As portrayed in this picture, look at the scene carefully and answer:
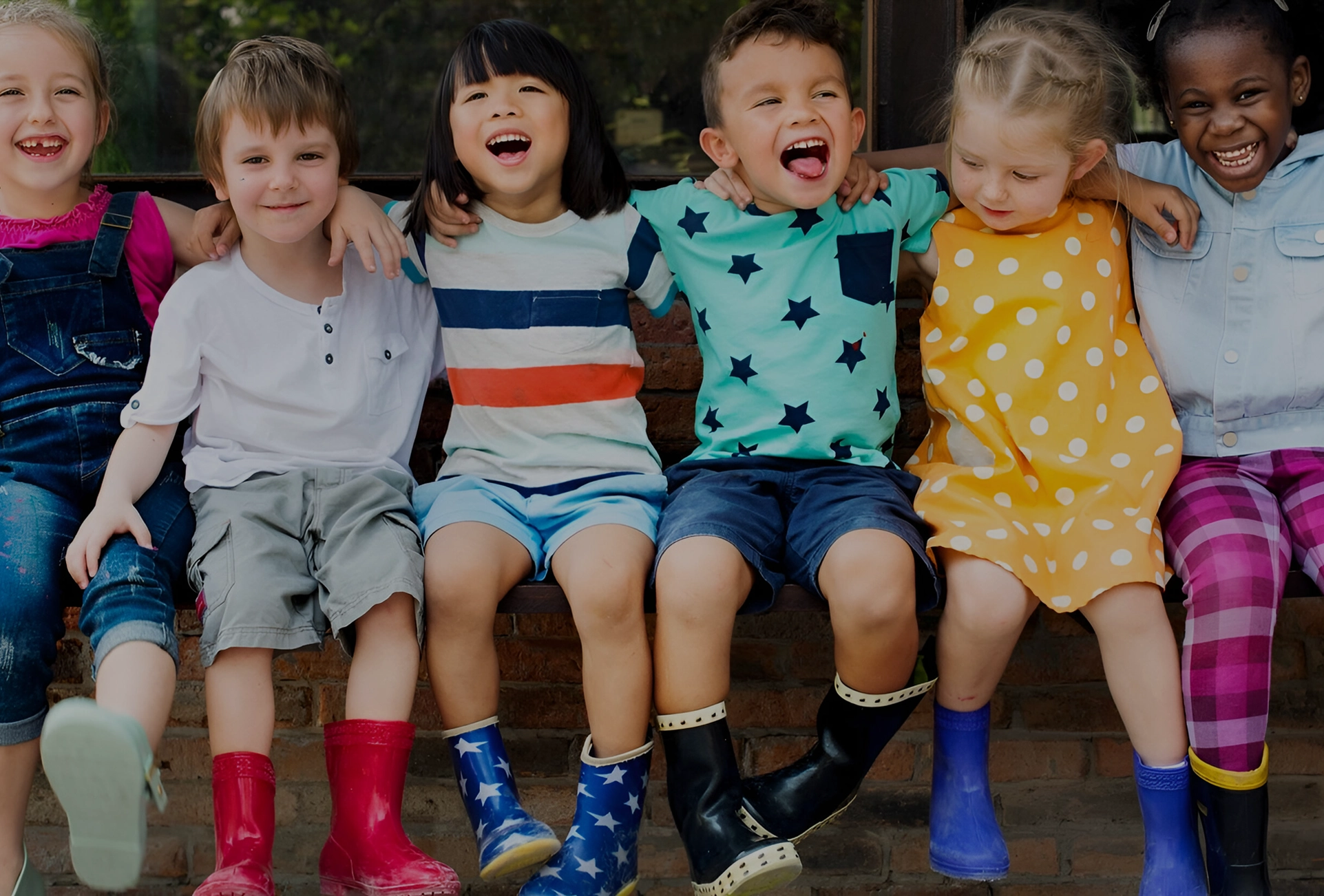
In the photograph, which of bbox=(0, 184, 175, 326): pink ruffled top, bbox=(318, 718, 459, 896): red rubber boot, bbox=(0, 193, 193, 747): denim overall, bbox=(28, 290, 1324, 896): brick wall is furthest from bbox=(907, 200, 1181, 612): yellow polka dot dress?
bbox=(0, 184, 175, 326): pink ruffled top

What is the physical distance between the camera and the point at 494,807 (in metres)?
2.07

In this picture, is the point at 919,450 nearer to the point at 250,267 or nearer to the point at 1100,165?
the point at 1100,165

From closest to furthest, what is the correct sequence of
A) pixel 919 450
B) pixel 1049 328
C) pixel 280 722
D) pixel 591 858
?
1. pixel 591 858
2. pixel 1049 328
3. pixel 919 450
4. pixel 280 722

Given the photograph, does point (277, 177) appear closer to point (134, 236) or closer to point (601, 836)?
point (134, 236)

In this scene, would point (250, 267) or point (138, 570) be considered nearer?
point (138, 570)

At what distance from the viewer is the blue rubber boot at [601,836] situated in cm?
204

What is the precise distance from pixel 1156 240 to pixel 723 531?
1.00m

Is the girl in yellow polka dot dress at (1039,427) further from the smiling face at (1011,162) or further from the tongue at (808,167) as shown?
the tongue at (808,167)

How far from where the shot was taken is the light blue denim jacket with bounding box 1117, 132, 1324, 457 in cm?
232

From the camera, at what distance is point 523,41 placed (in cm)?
240

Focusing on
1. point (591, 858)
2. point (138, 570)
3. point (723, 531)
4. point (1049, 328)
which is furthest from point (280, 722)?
point (1049, 328)

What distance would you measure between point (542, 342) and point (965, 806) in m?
1.10

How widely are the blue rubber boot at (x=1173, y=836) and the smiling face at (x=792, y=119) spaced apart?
3.71 feet

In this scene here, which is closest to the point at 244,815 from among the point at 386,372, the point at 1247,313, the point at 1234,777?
the point at 386,372
